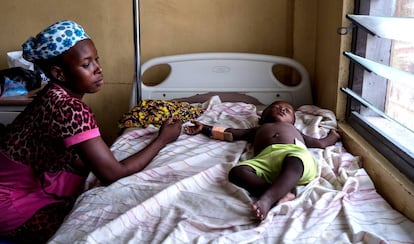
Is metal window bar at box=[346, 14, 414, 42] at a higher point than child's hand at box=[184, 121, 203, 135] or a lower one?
higher

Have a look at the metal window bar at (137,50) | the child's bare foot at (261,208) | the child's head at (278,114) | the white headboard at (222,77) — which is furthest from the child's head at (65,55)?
Answer: the white headboard at (222,77)

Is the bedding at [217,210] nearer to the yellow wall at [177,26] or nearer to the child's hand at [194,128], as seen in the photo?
the child's hand at [194,128]

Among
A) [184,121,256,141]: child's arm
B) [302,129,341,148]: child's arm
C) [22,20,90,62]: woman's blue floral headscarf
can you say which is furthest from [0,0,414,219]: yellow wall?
[22,20,90,62]: woman's blue floral headscarf

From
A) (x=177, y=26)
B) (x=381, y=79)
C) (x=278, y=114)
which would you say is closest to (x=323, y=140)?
(x=278, y=114)

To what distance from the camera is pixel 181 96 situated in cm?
266

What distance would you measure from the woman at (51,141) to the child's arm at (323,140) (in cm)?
76

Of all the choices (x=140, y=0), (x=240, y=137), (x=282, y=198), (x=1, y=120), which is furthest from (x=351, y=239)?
(x=140, y=0)

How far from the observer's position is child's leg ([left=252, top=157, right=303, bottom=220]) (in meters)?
1.28

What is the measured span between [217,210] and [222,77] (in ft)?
4.72

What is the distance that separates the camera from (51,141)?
57.5 inches

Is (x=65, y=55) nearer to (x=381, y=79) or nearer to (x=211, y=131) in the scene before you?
(x=211, y=131)

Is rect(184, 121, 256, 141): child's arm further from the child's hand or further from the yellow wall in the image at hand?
the yellow wall

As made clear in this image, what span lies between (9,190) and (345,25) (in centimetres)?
159

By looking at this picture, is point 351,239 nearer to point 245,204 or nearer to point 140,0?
point 245,204
